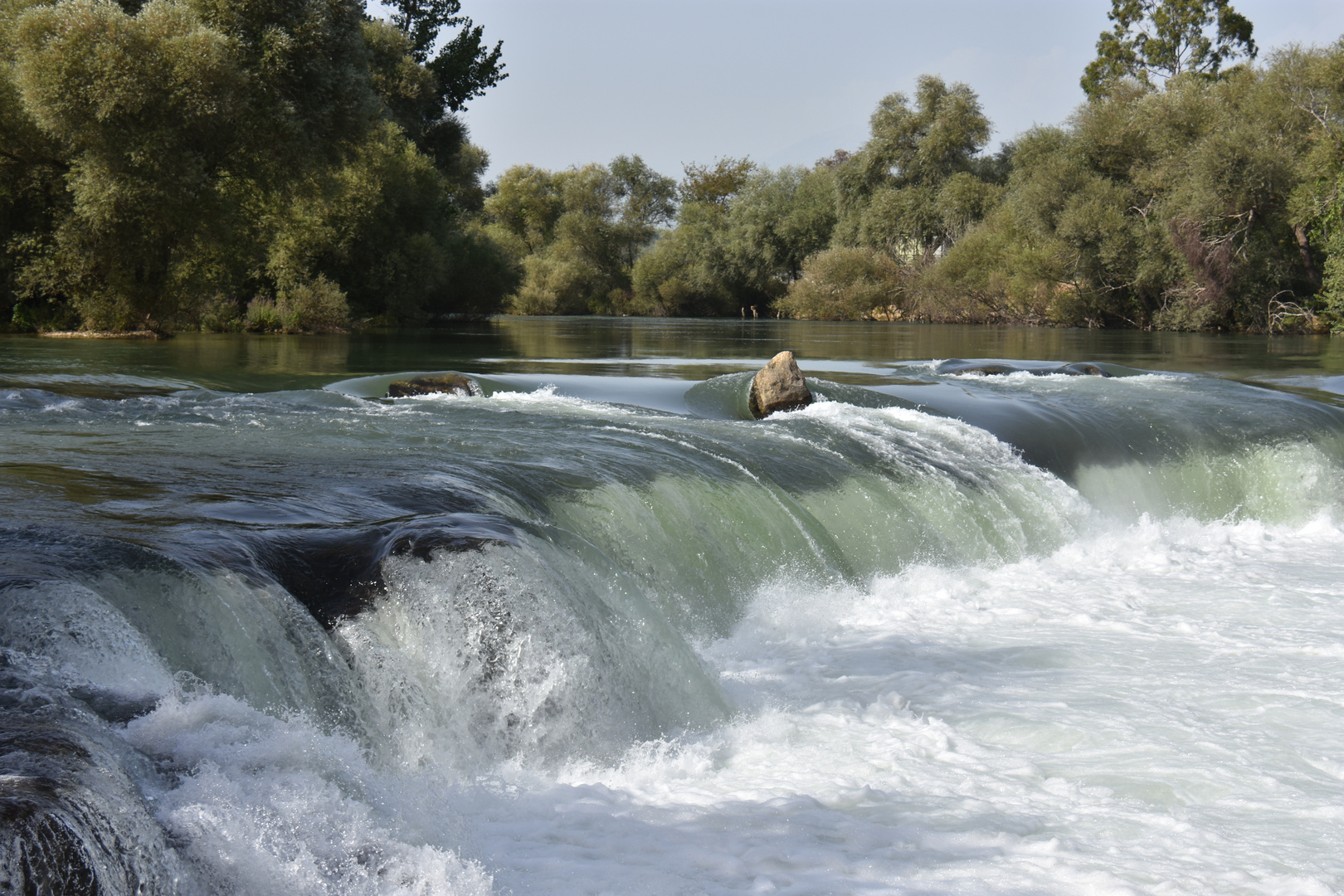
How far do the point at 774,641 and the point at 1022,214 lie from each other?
115 feet

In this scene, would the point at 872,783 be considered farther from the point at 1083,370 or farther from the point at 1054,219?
the point at 1054,219

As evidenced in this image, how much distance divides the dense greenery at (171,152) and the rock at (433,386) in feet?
36.5

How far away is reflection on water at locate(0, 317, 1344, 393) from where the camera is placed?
14266mm

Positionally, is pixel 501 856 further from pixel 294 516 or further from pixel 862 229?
pixel 862 229

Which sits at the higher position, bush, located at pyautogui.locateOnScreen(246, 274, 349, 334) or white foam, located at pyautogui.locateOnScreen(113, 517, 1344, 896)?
bush, located at pyautogui.locateOnScreen(246, 274, 349, 334)

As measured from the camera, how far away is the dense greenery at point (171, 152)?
18578 millimetres

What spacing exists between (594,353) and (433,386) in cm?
995

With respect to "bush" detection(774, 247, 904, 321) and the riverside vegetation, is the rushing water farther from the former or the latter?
"bush" detection(774, 247, 904, 321)

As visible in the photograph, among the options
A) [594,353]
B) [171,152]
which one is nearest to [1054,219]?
[594,353]

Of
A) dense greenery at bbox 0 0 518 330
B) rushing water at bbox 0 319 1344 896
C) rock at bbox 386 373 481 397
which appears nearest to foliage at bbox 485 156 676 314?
dense greenery at bbox 0 0 518 330

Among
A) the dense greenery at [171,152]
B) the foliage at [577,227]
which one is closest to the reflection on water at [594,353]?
the dense greenery at [171,152]

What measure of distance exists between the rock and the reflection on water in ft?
6.69

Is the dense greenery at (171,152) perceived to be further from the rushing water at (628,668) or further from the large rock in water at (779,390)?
the large rock in water at (779,390)

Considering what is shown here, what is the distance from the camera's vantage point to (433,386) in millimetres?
11688
